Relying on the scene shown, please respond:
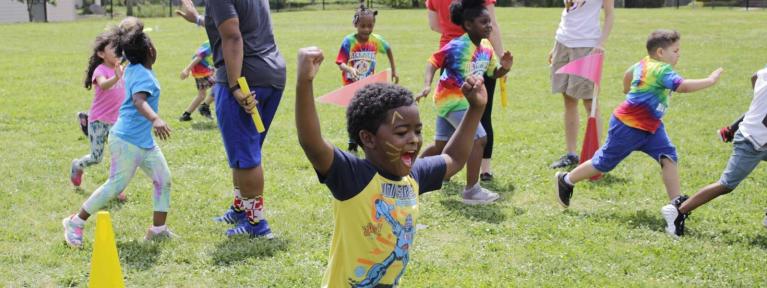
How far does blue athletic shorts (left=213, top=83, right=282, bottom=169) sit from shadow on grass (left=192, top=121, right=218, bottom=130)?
4.89 m

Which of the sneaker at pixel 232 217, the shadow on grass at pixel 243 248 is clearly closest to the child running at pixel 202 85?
the sneaker at pixel 232 217

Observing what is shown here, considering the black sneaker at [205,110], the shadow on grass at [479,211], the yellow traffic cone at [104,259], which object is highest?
the yellow traffic cone at [104,259]

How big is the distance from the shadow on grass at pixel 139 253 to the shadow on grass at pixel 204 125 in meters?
4.72

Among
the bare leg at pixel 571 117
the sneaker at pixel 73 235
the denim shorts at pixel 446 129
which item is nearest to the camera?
the sneaker at pixel 73 235

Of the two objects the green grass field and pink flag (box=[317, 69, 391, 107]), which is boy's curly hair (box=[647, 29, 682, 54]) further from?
pink flag (box=[317, 69, 391, 107])

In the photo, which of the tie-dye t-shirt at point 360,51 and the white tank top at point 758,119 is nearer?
the white tank top at point 758,119

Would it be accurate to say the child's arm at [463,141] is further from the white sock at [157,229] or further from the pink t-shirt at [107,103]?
the pink t-shirt at [107,103]

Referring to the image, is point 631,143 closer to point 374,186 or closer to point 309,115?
point 374,186

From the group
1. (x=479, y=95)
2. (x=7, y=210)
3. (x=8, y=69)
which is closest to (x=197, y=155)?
(x=7, y=210)

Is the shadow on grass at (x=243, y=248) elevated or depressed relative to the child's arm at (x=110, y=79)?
depressed

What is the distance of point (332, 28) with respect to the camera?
102ft

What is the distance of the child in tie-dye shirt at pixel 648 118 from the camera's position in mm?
6227

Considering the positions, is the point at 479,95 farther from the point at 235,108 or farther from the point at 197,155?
the point at 197,155

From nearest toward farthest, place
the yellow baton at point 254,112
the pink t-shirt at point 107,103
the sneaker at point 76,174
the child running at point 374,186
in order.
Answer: the child running at point 374,186 < the yellow baton at point 254,112 < the pink t-shirt at point 107,103 < the sneaker at point 76,174
